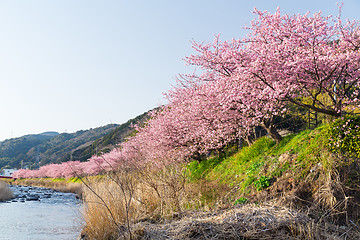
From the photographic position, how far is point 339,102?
8852 mm

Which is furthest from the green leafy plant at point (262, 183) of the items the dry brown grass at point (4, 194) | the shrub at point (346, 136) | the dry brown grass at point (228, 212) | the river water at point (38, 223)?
the dry brown grass at point (4, 194)

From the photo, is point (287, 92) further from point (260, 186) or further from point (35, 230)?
point (35, 230)

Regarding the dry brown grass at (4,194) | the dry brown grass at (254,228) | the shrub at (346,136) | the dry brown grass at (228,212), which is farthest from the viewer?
the dry brown grass at (4,194)

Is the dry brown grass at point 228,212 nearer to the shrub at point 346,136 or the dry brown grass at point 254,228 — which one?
the dry brown grass at point 254,228

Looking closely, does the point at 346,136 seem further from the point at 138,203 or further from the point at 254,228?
the point at 138,203

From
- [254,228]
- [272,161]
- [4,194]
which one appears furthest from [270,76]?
[4,194]

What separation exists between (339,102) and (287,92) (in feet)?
5.62

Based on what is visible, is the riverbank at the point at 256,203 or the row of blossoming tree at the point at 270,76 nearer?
the riverbank at the point at 256,203

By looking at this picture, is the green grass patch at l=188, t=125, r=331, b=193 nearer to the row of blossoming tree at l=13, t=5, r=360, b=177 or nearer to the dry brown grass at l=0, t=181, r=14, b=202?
the row of blossoming tree at l=13, t=5, r=360, b=177

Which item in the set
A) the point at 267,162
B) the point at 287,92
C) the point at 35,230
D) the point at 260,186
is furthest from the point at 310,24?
the point at 35,230

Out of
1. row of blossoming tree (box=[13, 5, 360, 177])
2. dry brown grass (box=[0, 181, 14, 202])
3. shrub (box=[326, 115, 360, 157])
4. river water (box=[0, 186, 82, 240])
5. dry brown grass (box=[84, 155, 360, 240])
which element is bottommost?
river water (box=[0, 186, 82, 240])

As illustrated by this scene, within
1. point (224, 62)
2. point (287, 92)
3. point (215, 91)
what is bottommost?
point (287, 92)

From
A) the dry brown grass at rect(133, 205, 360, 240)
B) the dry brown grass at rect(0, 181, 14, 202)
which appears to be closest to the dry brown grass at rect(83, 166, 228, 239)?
the dry brown grass at rect(133, 205, 360, 240)

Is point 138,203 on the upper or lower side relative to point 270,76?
lower
